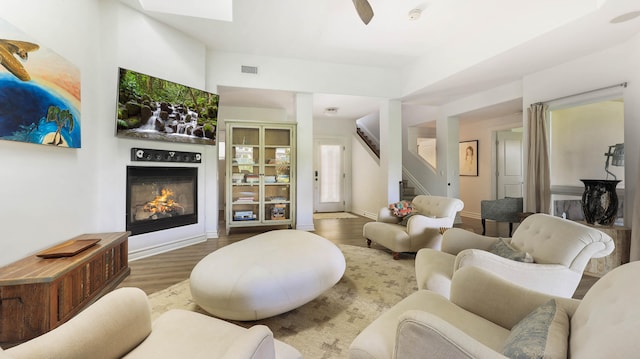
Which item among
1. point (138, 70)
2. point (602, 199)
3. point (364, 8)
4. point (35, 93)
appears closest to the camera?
A: point (35, 93)

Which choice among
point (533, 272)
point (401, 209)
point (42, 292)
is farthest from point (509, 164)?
point (42, 292)

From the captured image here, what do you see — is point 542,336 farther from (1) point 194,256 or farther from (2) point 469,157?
(2) point 469,157

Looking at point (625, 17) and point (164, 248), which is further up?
point (625, 17)

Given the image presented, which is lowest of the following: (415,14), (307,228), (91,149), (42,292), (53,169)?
(307,228)

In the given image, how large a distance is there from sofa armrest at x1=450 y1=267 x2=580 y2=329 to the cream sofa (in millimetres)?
941

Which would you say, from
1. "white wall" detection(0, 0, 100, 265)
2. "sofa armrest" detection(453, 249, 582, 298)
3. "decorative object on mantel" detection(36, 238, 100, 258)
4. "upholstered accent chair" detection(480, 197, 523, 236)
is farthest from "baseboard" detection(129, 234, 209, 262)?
"upholstered accent chair" detection(480, 197, 523, 236)

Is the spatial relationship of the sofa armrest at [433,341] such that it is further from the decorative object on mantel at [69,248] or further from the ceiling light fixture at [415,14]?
the ceiling light fixture at [415,14]

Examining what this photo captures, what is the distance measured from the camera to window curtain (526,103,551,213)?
3.93m

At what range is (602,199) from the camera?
3.12 m

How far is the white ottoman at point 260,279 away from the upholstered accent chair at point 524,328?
0.75m

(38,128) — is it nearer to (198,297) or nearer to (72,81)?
(72,81)

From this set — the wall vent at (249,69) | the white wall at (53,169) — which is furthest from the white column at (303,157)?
the white wall at (53,169)

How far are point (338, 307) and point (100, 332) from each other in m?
1.61

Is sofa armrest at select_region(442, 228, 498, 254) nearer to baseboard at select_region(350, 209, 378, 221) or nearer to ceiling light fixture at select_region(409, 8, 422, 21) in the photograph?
ceiling light fixture at select_region(409, 8, 422, 21)
